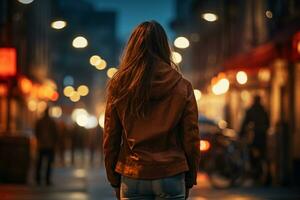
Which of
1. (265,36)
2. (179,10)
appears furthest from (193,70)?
(265,36)

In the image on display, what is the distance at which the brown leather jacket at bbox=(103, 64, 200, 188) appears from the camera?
17.2ft

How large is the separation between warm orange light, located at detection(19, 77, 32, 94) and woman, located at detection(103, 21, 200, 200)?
3365 centimetres

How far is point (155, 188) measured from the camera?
5227 millimetres

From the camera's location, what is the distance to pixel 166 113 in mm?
5320

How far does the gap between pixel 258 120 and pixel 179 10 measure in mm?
67160

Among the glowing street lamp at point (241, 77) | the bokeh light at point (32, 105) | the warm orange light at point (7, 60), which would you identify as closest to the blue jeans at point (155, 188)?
the warm orange light at point (7, 60)

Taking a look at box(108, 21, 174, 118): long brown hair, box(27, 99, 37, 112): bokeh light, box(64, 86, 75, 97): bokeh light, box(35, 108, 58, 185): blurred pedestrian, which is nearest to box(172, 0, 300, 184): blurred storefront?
box(35, 108, 58, 185): blurred pedestrian

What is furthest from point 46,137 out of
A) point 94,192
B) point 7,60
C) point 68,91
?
point 68,91

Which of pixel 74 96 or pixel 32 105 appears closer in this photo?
pixel 32 105

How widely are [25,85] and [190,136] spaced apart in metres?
36.5

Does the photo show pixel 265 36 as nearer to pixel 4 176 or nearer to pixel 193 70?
pixel 4 176

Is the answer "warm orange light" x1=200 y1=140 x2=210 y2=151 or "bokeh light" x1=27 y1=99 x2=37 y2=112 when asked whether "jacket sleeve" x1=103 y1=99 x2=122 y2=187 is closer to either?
"warm orange light" x1=200 y1=140 x2=210 y2=151

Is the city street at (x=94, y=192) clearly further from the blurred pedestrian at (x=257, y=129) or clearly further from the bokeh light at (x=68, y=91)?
the bokeh light at (x=68, y=91)

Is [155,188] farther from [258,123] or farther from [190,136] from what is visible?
[258,123]
